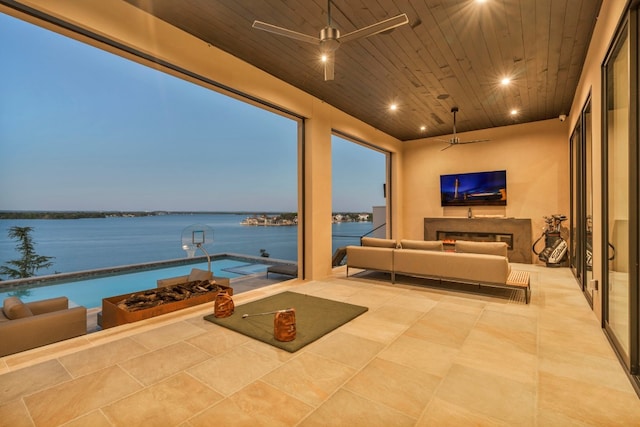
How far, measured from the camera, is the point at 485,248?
4.39 meters

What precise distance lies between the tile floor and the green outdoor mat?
126mm

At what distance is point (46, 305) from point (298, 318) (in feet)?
9.09

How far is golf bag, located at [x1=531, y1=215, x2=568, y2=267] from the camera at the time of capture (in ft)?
21.2

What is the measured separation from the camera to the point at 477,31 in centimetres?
349

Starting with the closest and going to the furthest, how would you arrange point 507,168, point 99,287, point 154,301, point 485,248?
point 154,301
point 485,248
point 99,287
point 507,168

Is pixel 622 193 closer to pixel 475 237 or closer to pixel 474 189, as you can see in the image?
pixel 475 237

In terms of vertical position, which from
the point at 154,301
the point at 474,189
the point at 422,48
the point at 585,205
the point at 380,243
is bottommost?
the point at 154,301

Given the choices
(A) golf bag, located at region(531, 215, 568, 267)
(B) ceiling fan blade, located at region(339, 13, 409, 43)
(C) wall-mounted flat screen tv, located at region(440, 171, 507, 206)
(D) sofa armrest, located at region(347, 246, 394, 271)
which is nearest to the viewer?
(B) ceiling fan blade, located at region(339, 13, 409, 43)

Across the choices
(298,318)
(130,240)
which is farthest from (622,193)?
(130,240)

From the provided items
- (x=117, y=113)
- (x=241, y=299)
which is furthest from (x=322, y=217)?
(x=117, y=113)

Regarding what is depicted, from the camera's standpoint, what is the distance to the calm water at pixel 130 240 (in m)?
7.17

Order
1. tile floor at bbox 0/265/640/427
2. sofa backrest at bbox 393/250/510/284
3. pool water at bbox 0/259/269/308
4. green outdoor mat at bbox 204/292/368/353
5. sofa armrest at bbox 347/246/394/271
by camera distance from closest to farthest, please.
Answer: tile floor at bbox 0/265/640/427
green outdoor mat at bbox 204/292/368/353
sofa backrest at bbox 393/250/510/284
sofa armrest at bbox 347/246/394/271
pool water at bbox 0/259/269/308

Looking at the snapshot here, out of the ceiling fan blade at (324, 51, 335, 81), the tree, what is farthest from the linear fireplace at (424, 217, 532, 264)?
the tree

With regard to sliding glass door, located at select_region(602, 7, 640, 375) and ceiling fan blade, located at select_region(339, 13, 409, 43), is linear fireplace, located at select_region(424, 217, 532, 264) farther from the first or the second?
ceiling fan blade, located at select_region(339, 13, 409, 43)
